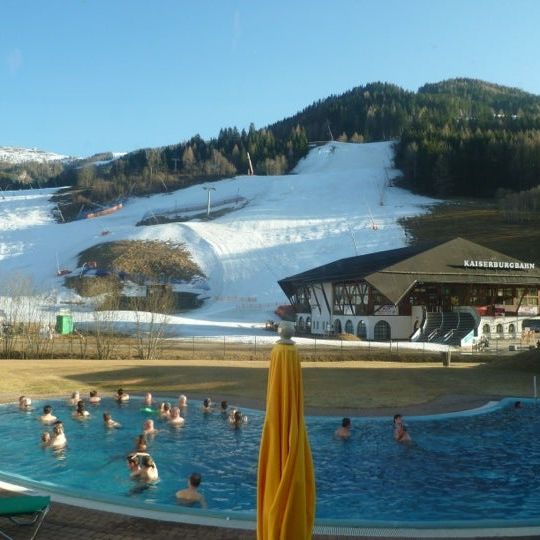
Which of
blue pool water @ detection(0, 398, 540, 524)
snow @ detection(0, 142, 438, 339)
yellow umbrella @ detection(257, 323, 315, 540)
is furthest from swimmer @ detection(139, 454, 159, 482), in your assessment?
snow @ detection(0, 142, 438, 339)

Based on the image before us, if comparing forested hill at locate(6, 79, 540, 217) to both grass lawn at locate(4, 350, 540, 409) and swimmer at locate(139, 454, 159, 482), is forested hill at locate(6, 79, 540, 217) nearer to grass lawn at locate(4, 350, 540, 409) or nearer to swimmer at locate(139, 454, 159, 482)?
grass lawn at locate(4, 350, 540, 409)

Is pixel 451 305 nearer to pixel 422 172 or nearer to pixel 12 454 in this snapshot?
pixel 12 454

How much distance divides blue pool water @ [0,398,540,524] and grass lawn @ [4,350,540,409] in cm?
241

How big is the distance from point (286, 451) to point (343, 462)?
8.43 m

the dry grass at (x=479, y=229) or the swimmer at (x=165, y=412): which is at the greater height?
the dry grass at (x=479, y=229)

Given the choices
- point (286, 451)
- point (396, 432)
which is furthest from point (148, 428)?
point (286, 451)

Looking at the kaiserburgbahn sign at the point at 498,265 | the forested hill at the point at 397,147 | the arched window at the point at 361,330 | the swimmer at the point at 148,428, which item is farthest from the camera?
the forested hill at the point at 397,147

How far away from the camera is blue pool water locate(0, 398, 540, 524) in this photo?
31.4 ft

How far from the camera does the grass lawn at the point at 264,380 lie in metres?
19.6

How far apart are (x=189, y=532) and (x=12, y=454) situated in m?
7.88

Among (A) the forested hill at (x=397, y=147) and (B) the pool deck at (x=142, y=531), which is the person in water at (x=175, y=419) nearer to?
(B) the pool deck at (x=142, y=531)

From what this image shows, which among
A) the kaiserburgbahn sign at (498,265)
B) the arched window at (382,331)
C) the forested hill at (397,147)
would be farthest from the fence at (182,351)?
the forested hill at (397,147)

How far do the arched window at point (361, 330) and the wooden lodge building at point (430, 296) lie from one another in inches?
3.0

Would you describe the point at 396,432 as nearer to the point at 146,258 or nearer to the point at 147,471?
the point at 147,471
